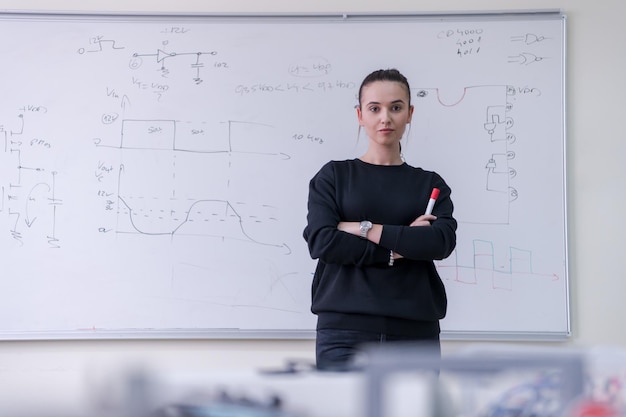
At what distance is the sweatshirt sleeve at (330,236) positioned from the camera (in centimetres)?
187

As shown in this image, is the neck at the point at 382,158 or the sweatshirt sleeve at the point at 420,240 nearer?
the sweatshirt sleeve at the point at 420,240

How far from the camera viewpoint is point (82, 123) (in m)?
3.12

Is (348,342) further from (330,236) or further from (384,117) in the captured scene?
(384,117)

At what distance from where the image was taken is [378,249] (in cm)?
189

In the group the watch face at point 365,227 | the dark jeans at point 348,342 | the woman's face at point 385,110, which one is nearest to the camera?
the dark jeans at point 348,342

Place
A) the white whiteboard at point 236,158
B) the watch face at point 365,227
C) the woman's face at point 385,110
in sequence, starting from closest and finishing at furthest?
the watch face at point 365,227, the woman's face at point 385,110, the white whiteboard at point 236,158

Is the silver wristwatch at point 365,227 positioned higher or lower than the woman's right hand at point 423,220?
lower

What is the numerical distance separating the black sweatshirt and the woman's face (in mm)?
88

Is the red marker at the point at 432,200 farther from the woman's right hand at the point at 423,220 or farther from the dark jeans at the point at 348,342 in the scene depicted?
the dark jeans at the point at 348,342

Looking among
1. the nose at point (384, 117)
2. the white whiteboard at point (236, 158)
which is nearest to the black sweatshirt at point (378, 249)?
the nose at point (384, 117)

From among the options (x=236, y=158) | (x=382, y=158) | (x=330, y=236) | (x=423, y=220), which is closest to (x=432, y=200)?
(x=423, y=220)

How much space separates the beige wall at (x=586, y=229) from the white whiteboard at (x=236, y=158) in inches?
2.6

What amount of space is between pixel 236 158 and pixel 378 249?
1357 millimetres

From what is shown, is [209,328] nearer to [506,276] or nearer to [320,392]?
[506,276]
